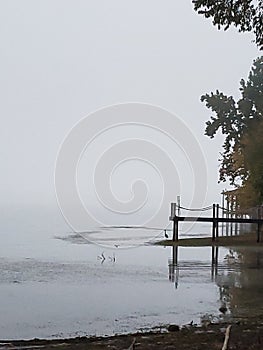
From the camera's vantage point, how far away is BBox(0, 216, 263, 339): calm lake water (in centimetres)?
1532

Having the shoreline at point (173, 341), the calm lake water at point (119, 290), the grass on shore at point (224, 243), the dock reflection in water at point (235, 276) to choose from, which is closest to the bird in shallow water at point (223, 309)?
the dock reflection in water at point (235, 276)

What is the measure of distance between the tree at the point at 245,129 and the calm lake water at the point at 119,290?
30.2 feet

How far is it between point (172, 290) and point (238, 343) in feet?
32.9

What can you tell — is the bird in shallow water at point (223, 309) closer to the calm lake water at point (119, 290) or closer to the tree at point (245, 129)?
the calm lake water at point (119, 290)

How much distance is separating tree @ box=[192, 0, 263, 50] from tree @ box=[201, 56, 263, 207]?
28.6m

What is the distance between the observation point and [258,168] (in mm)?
41719

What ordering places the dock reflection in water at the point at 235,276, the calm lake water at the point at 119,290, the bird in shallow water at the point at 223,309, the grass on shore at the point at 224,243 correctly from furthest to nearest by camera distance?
the grass on shore at the point at 224,243
the dock reflection in water at the point at 235,276
the bird in shallow water at the point at 223,309
the calm lake water at the point at 119,290

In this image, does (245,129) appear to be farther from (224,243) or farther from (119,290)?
(119,290)

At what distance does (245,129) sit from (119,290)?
27.5 meters

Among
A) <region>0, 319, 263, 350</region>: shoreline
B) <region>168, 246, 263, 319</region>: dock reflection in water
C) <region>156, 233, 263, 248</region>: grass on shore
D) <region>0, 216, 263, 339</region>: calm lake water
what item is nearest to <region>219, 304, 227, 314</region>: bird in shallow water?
<region>168, 246, 263, 319</region>: dock reflection in water

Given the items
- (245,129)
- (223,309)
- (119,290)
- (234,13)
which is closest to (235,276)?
(119,290)

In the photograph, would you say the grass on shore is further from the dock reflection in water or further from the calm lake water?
the calm lake water

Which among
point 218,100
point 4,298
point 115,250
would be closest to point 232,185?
point 218,100

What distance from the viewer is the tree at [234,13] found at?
13.2 m
